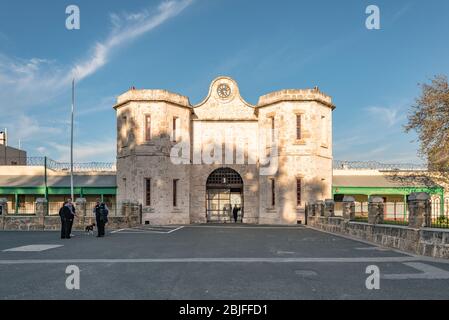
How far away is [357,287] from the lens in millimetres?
6652

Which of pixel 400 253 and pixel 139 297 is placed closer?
pixel 139 297

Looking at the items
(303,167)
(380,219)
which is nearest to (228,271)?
(380,219)

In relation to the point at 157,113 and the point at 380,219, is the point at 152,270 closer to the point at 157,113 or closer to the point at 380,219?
the point at 380,219

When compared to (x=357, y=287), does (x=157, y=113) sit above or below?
above

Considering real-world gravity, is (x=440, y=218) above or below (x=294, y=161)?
below

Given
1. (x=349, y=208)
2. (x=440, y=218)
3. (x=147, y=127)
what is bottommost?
(x=349, y=208)

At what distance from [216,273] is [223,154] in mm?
20815

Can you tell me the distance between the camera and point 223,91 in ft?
94.6

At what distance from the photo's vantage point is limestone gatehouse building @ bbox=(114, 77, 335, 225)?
25.8 metres

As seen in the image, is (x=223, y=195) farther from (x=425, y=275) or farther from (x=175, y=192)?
(x=425, y=275)

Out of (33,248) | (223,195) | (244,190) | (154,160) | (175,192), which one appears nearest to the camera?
(33,248)

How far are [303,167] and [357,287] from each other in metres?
19.3

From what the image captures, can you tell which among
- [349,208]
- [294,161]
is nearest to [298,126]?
[294,161]

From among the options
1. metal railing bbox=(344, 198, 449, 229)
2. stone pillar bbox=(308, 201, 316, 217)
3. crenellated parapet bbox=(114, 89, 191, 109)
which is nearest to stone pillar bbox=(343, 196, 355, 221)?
metal railing bbox=(344, 198, 449, 229)
